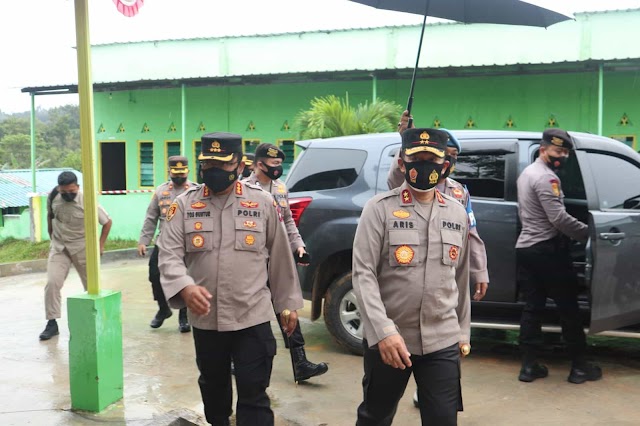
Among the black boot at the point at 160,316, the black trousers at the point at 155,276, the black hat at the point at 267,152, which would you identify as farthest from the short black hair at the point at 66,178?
the black hat at the point at 267,152

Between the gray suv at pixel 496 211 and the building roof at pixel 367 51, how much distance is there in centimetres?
765

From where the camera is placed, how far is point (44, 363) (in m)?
5.78

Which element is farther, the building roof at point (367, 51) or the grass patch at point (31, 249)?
the grass patch at point (31, 249)

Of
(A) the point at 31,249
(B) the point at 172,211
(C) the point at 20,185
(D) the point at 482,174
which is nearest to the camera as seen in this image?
(B) the point at 172,211

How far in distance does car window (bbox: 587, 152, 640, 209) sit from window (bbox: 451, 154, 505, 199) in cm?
73

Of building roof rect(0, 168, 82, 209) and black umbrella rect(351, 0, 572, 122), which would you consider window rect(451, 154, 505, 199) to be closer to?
black umbrella rect(351, 0, 572, 122)

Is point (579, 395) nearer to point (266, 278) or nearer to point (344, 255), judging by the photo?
point (344, 255)

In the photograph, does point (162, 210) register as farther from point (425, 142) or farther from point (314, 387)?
point (425, 142)

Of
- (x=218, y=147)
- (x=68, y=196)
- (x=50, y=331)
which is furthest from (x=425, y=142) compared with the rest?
(x=50, y=331)

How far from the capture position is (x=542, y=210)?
4941 mm

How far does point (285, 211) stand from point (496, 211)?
176 centimetres

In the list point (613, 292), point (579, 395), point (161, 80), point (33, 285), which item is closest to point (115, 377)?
point (579, 395)

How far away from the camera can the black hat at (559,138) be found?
488 centimetres

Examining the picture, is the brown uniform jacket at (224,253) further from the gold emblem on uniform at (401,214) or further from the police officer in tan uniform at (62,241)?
the police officer in tan uniform at (62,241)
